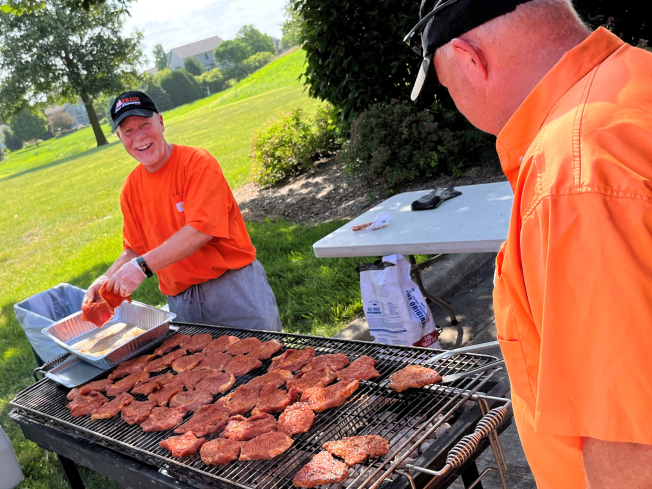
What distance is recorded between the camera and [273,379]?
288 centimetres

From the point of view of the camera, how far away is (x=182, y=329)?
3.97m

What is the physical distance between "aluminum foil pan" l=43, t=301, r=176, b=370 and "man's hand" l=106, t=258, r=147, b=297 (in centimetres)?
29

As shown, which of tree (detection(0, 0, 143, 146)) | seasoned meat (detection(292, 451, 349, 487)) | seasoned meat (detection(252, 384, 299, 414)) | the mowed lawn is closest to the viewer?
seasoned meat (detection(292, 451, 349, 487))

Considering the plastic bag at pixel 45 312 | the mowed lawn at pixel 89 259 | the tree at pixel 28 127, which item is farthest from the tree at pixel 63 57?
the tree at pixel 28 127

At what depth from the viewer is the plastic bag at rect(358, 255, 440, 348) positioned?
4.30m

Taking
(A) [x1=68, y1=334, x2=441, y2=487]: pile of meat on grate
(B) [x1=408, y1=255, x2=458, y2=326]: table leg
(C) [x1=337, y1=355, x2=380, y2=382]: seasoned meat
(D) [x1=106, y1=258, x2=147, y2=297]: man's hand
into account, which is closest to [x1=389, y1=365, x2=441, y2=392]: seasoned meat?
(A) [x1=68, y1=334, x2=441, y2=487]: pile of meat on grate

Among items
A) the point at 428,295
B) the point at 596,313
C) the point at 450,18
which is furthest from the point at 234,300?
the point at 596,313

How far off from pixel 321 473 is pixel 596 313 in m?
1.36

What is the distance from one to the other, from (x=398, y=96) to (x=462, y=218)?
5.42 metres

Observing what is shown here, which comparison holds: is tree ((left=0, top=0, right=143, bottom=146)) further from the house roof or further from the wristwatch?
the house roof

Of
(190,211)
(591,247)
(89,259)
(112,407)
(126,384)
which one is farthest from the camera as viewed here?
(89,259)

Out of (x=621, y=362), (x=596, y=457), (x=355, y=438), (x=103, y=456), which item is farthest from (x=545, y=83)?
(x=103, y=456)

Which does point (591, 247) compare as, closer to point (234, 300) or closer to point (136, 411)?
point (136, 411)

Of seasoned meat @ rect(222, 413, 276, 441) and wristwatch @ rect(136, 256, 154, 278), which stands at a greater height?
wristwatch @ rect(136, 256, 154, 278)
